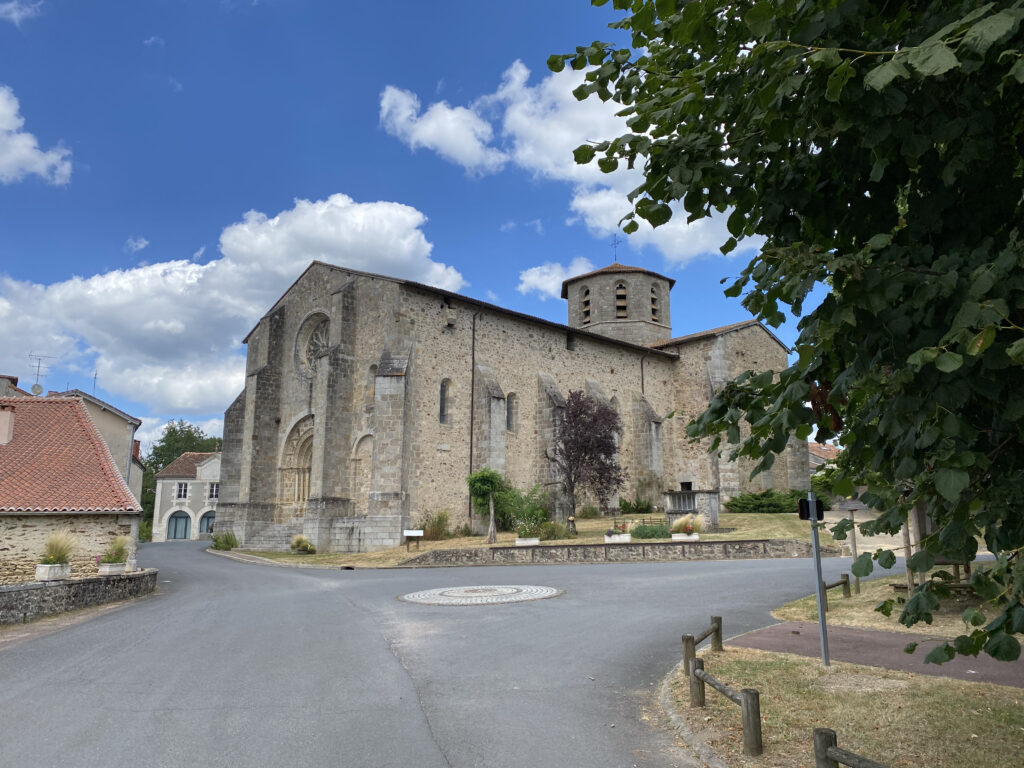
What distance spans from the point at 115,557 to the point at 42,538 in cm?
160

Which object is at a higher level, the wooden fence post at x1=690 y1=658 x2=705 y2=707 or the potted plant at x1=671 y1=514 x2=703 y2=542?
the potted plant at x1=671 y1=514 x2=703 y2=542

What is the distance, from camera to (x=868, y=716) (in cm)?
537

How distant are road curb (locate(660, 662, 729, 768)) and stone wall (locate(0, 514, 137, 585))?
46.2 feet

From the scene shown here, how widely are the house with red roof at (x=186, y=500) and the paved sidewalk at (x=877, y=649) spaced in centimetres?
5384

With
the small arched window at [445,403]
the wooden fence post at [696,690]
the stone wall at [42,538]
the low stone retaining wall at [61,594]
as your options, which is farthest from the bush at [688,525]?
the wooden fence post at [696,690]

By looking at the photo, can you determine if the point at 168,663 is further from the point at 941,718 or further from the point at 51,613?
the point at 941,718

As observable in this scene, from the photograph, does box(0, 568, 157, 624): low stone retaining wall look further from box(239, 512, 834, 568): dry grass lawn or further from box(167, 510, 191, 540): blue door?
box(167, 510, 191, 540): blue door

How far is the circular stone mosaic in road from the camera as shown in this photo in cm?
1201

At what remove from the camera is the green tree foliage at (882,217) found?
8.24 feet

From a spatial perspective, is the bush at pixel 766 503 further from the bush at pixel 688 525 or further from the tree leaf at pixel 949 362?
the tree leaf at pixel 949 362

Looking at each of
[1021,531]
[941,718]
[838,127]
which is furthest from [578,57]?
[941,718]

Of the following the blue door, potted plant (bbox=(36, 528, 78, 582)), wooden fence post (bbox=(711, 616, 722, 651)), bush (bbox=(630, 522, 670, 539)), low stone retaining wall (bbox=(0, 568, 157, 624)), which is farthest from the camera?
the blue door

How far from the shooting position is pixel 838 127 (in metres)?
2.72

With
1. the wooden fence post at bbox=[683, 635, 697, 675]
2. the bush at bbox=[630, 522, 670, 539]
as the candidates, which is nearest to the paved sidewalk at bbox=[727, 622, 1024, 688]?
the wooden fence post at bbox=[683, 635, 697, 675]
